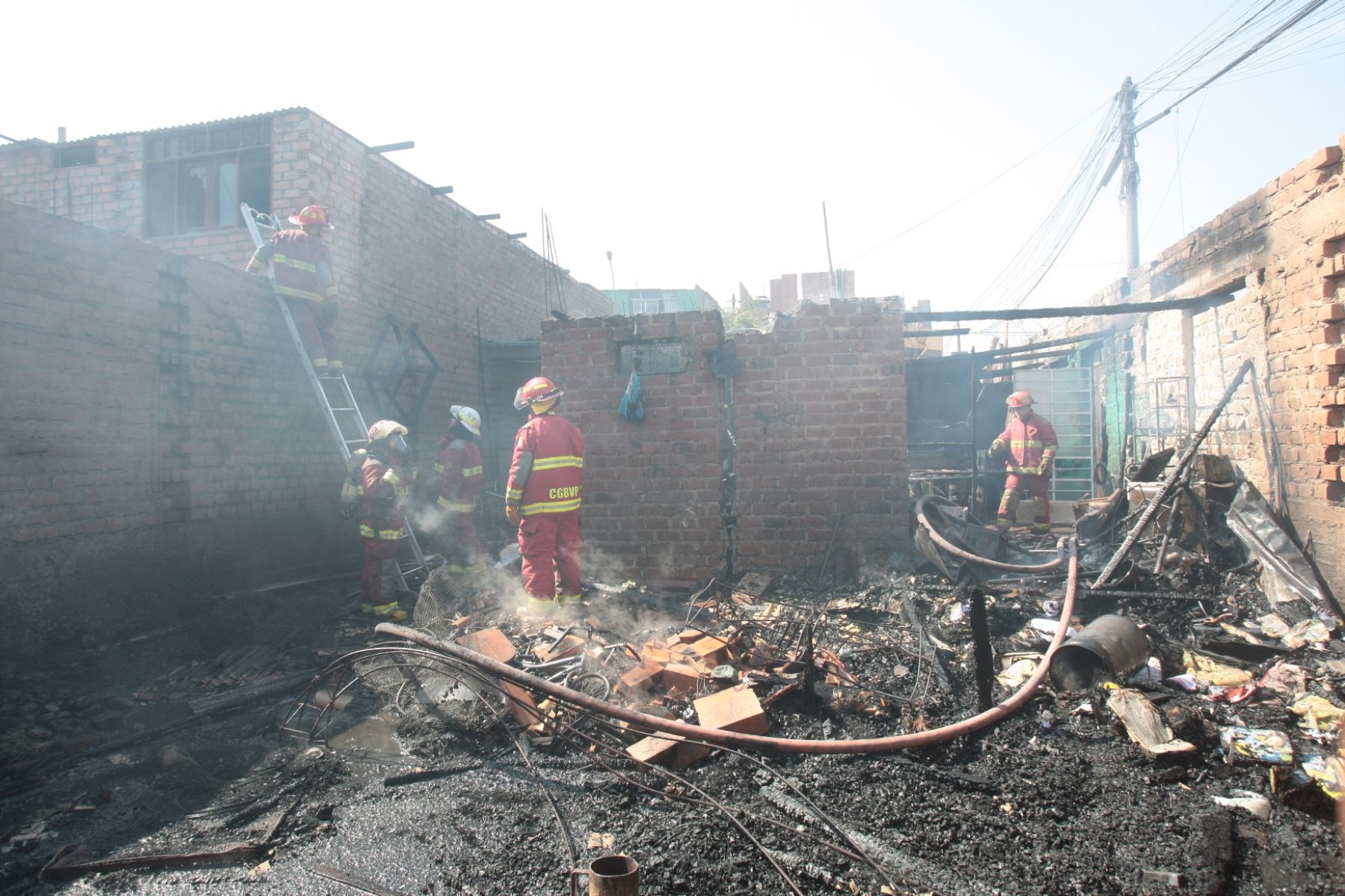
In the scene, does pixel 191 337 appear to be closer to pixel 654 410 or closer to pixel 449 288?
pixel 654 410

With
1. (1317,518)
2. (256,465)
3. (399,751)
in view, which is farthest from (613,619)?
(1317,518)

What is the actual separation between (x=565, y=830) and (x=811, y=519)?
162 inches

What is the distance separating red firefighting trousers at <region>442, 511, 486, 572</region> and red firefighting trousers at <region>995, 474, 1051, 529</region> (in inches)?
259

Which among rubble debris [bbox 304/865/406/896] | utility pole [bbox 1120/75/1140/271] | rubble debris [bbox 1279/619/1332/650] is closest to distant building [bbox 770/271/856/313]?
utility pole [bbox 1120/75/1140/271]

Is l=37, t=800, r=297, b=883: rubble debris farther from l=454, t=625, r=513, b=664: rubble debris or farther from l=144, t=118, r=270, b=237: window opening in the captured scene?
l=144, t=118, r=270, b=237: window opening

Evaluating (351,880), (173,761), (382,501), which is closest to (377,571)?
(382,501)

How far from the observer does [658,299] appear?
33.0 meters

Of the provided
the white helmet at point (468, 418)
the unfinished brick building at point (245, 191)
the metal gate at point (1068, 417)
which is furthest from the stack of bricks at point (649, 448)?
the metal gate at point (1068, 417)

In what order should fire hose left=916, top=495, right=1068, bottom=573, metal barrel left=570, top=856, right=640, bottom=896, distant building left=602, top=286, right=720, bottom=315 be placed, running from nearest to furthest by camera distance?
metal barrel left=570, top=856, right=640, bottom=896 → fire hose left=916, top=495, right=1068, bottom=573 → distant building left=602, top=286, right=720, bottom=315

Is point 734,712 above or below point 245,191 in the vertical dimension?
below

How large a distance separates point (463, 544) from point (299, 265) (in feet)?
11.6

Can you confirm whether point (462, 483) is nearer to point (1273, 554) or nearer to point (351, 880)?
point (351, 880)

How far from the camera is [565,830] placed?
275 centimetres

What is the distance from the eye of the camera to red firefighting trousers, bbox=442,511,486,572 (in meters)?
7.52
